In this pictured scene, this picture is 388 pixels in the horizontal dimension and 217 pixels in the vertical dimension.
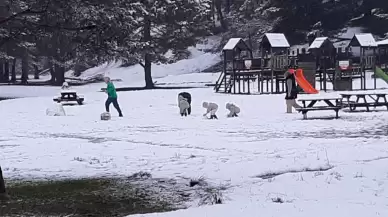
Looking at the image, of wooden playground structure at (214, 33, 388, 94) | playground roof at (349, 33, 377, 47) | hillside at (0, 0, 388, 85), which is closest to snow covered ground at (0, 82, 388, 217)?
hillside at (0, 0, 388, 85)

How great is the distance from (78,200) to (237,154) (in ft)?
14.9

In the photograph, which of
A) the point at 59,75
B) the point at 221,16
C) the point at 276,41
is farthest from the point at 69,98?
the point at 221,16

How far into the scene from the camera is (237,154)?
41.7ft

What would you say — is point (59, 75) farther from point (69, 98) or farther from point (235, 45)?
point (69, 98)

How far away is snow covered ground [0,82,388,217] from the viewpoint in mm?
8195

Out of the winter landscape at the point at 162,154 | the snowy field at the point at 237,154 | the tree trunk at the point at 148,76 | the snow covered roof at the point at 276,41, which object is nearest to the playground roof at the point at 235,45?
the snow covered roof at the point at 276,41

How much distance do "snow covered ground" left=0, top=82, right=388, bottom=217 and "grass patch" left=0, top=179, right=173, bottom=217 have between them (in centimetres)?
86

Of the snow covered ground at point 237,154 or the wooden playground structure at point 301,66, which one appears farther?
the wooden playground structure at point 301,66

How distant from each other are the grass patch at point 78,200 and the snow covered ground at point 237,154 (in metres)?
0.86

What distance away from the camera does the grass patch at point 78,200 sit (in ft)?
27.3

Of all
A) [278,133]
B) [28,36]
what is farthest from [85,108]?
[28,36]

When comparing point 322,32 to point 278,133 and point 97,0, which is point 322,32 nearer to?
point 278,133

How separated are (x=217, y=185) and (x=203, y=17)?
4291 cm

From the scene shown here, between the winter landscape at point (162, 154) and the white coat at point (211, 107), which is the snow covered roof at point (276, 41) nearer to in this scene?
the winter landscape at point (162, 154)
